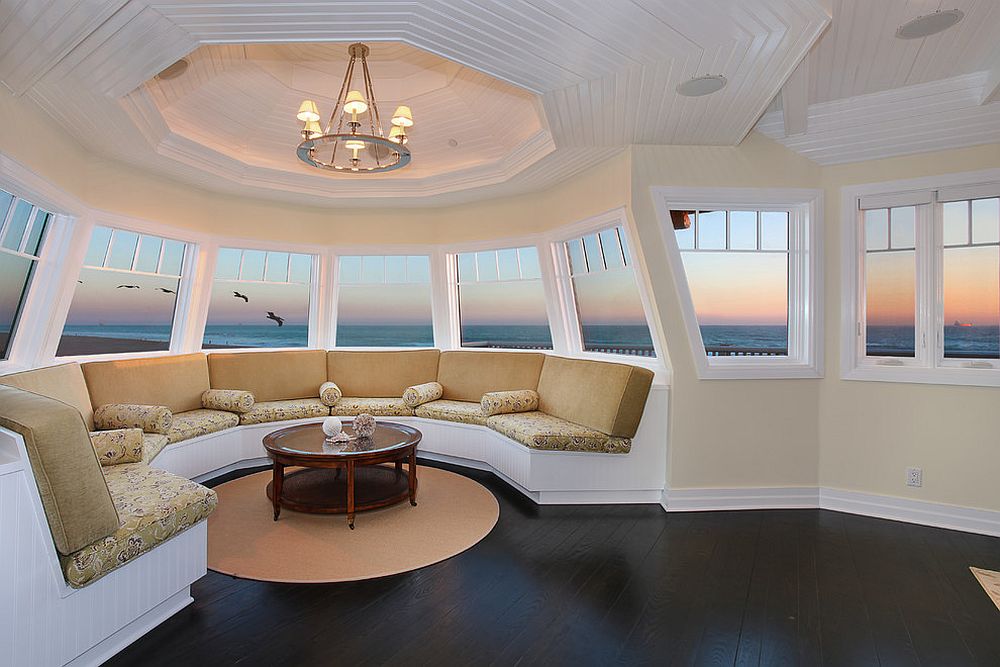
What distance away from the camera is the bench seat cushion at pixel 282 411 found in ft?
15.9

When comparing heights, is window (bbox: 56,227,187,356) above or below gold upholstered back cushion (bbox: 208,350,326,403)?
above

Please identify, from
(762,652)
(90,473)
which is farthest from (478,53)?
(762,652)

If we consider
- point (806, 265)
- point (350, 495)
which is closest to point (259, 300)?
point (350, 495)

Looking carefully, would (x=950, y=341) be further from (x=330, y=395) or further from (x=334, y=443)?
(x=330, y=395)

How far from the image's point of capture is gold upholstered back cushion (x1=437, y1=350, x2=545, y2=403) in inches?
206

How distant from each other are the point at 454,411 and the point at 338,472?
1139 millimetres

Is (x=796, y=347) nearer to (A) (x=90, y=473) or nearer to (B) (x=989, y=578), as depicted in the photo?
(B) (x=989, y=578)

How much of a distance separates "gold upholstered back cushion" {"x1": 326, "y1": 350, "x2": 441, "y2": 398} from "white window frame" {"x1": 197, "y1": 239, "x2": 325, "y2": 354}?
0.54m

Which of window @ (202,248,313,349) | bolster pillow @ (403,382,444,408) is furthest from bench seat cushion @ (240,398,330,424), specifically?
window @ (202,248,313,349)

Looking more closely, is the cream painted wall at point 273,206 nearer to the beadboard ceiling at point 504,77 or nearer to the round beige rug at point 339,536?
the beadboard ceiling at point 504,77

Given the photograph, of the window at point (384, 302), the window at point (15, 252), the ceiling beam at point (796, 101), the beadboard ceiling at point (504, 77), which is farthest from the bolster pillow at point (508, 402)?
the window at point (15, 252)

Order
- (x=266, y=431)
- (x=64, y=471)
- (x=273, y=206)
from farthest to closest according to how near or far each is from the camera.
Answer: (x=273, y=206) → (x=266, y=431) → (x=64, y=471)

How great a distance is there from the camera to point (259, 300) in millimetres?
6004

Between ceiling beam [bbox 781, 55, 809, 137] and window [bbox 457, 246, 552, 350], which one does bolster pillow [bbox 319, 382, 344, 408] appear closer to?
window [bbox 457, 246, 552, 350]
